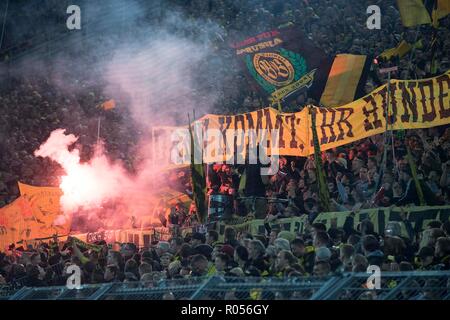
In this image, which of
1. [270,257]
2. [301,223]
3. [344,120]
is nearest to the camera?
[270,257]

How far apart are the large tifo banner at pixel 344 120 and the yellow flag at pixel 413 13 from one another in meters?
1.84

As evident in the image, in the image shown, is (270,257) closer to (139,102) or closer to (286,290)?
(286,290)

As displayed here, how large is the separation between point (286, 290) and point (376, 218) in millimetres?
A: 2273

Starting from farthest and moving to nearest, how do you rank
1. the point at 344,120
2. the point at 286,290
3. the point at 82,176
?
the point at 82,176 → the point at 344,120 → the point at 286,290

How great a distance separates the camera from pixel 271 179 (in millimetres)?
9820

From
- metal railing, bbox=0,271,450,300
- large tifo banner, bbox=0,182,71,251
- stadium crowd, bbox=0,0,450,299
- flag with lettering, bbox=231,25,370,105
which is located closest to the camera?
metal railing, bbox=0,271,450,300

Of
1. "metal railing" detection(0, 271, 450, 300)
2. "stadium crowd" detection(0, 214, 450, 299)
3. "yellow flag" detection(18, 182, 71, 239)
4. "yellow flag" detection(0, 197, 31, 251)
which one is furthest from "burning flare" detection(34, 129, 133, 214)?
"metal railing" detection(0, 271, 450, 300)

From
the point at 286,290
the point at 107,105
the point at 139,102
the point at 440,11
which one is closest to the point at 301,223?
the point at 286,290

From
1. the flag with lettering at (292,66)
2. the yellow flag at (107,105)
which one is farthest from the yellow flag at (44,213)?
the flag with lettering at (292,66)

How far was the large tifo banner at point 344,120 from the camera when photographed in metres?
8.62

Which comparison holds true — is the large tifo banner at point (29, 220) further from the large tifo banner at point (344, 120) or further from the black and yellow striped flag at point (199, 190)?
the black and yellow striped flag at point (199, 190)

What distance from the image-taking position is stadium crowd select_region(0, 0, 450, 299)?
6.57m

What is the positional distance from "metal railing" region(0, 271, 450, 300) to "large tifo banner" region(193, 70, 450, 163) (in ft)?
9.35

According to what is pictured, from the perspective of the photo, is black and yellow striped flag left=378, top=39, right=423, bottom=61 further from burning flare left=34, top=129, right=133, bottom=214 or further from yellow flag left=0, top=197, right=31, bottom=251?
yellow flag left=0, top=197, right=31, bottom=251
